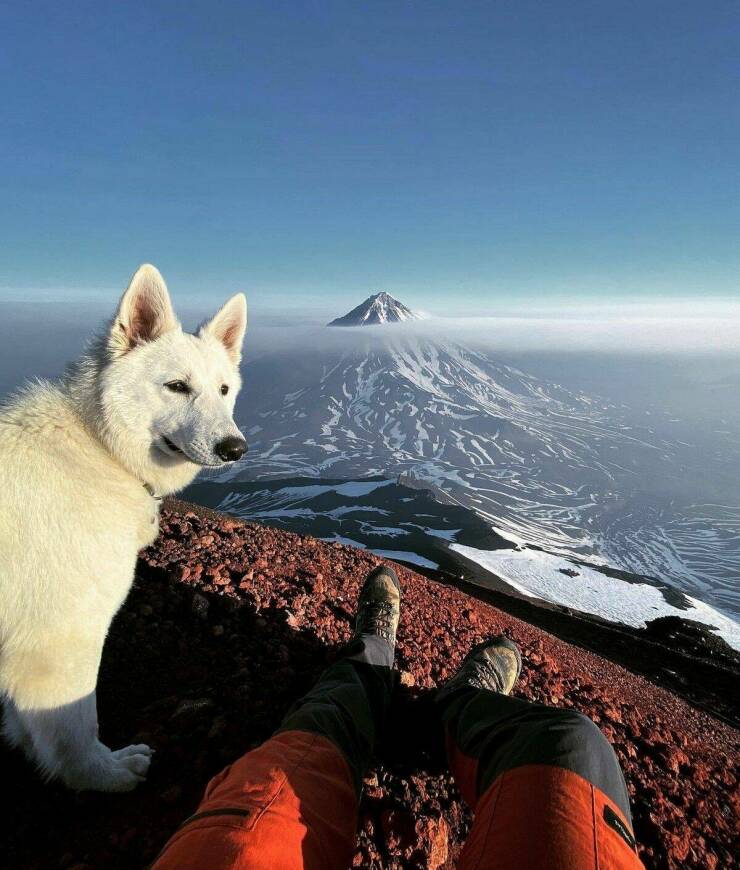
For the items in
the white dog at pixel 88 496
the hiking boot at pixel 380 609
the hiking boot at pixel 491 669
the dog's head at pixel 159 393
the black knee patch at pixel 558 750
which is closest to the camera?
the black knee patch at pixel 558 750

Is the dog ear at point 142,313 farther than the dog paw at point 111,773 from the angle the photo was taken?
Yes

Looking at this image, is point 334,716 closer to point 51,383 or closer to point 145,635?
point 145,635

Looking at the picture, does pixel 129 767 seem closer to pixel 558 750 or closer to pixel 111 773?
pixel 111 773

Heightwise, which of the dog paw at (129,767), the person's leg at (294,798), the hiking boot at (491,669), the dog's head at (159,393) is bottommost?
the hiking boot at (491,669)

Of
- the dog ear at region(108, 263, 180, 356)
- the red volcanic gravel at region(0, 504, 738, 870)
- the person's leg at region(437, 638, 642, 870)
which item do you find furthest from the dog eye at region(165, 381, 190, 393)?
the person's leg at region(437, 638, 642, 870)

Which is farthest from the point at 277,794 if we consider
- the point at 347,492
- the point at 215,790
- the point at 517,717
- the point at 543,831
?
the point at 347,492

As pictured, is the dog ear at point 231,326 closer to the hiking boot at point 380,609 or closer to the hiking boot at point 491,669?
the hiking boot at point 380,609

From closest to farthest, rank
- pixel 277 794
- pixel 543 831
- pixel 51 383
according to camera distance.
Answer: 1. pixel 543 831
2. pixel 277 794
3. pixel 51 383

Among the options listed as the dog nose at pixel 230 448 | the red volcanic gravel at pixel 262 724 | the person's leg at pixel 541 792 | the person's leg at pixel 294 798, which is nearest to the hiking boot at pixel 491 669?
the red volcanic gravel at pixel 262 724
